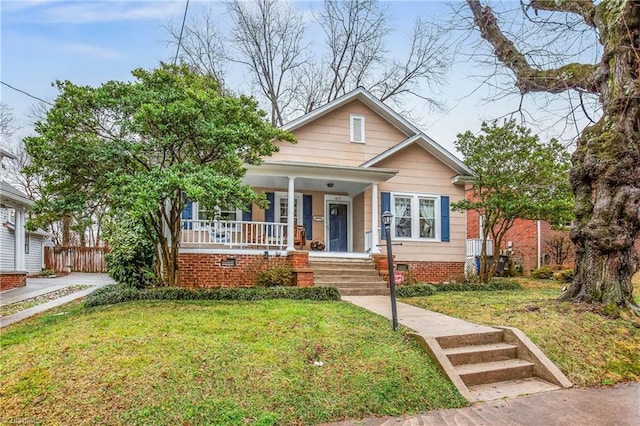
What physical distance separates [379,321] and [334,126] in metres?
9.15

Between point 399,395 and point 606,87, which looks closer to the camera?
Answer: point 399,395

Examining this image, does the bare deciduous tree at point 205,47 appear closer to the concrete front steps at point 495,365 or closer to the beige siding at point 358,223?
the beige siding at point 358,223

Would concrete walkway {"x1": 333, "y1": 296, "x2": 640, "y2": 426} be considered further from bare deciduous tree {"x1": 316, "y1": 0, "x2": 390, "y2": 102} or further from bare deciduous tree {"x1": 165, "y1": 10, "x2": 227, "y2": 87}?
bare deciduous tree {"x1": 165, "y1": 10, "x2": 227, "y2": 87}

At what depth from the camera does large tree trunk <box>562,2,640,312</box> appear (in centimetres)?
654

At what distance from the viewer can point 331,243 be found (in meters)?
14.0

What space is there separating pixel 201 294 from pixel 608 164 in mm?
8359

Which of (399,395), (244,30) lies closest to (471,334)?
(399,395)

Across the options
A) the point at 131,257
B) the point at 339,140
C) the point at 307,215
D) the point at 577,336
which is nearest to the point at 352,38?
the point at 339,140

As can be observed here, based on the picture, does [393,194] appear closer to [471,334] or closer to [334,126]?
[334,126]

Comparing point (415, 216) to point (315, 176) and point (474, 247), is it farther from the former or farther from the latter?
point (315, 176)

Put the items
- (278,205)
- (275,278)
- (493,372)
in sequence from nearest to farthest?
(493,372)
(275,278)
(278,205)

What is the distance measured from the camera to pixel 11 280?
13.2 meters

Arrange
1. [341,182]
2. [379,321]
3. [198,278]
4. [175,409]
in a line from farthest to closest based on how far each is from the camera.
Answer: [341,182], [198,278], [379,321], [175,409]

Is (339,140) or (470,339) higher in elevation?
(339,140)
